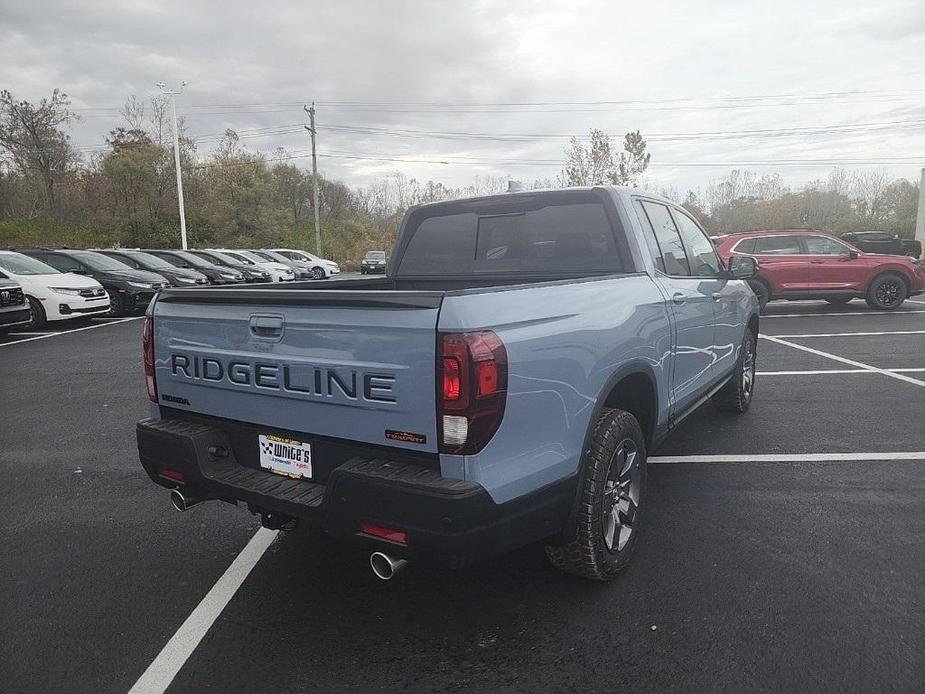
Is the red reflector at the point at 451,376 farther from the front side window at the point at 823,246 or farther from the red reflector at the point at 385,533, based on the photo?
the front side window at the point at 823,246

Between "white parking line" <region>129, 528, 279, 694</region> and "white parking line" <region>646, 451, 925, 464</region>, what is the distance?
2.82m

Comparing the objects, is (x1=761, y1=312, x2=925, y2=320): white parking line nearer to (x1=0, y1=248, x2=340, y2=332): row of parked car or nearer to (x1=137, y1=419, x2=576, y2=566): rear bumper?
(x1=0, y1=248, x2=340, y2=332): row of parked car

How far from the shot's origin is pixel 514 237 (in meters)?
4.10

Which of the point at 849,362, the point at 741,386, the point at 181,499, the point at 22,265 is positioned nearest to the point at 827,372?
the point at 849,362

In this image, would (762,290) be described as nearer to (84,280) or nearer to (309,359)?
(309,359)

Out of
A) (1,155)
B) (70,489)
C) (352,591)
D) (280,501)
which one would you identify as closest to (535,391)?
(280,501)

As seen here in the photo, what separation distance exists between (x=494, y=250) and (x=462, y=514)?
226 cm

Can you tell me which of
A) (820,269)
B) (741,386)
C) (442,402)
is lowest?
(741,386)

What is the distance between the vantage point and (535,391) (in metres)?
2.45

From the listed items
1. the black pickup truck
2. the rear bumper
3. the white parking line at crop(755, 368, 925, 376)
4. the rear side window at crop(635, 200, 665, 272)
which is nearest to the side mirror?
the rear side window at crop(635, 200, 665, 272)

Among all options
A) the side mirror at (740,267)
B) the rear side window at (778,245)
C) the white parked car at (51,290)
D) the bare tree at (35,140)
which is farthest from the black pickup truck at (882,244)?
the bare tree at (35,140)

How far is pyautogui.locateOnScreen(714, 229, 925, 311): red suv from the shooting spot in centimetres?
1381

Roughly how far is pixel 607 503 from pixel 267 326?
1.65 metres

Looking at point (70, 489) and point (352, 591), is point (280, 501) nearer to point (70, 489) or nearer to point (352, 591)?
point (352, 591)
